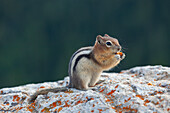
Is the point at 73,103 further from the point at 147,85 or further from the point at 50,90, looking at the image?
the point at 147,85

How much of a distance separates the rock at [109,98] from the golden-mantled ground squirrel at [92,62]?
198 millimetres

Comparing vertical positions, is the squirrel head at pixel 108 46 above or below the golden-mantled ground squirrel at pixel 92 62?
above

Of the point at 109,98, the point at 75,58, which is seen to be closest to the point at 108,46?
the point at 75,58

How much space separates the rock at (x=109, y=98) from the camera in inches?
176

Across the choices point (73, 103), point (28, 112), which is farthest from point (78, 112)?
point (28, 112)

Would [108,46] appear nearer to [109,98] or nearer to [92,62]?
[92,62]

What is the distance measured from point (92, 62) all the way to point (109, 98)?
47.9 inches

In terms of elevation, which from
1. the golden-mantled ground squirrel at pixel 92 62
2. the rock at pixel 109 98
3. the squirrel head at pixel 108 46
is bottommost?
the rock at pixel 109 98

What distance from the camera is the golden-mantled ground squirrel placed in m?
5.66

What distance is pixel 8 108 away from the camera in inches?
207

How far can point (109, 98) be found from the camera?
4.87 meters

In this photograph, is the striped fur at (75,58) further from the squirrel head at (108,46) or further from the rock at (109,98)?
the rock at (109,98)

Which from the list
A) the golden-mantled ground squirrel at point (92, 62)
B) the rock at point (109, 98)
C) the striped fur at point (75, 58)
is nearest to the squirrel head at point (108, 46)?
the golden-mantled ground squirrel at point (92, 62)

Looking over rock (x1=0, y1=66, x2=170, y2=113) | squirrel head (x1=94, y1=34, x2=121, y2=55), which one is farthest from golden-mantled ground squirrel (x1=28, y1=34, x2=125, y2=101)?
rock (x1=0, y1=66, x2=170, y2=113)
